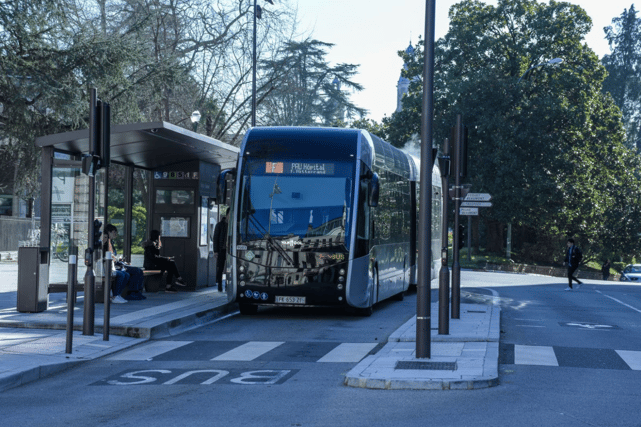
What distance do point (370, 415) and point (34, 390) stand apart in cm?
342

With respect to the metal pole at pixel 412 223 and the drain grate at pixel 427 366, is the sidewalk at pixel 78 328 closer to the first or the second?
the drain grate at pixel 427 366

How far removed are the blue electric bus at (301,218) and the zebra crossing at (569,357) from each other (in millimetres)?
3664

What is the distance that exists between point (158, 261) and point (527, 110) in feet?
112

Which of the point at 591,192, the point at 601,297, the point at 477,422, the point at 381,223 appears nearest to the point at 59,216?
the point at 381,223

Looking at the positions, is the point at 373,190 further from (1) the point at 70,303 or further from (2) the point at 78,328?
(1) the point at 70,303

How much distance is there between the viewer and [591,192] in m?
53.3

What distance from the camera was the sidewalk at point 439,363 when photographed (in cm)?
881

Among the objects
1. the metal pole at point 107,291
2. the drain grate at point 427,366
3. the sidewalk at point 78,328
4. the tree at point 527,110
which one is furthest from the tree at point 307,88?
the drain grate at point 427,366

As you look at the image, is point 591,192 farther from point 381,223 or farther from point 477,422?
point 477,422

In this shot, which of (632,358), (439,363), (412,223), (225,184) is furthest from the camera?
(412,223)

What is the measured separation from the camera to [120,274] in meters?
17.0

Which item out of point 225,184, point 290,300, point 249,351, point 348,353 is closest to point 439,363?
point 348,353

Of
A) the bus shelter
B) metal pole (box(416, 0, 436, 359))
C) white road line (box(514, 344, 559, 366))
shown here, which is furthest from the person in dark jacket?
metal pole (box(416, 0, 436, 359))

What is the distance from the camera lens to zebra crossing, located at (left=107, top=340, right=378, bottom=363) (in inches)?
434
